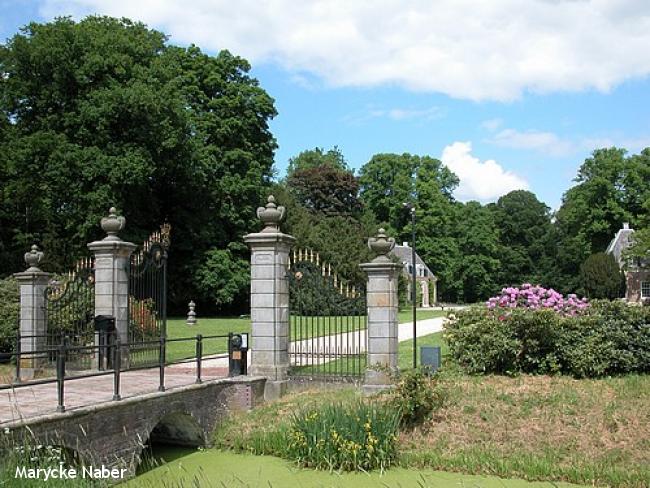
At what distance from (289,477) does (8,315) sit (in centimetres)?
1054

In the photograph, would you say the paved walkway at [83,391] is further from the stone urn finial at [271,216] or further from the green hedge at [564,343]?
the green hedge at [564,343]

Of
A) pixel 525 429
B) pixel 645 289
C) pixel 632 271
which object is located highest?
pixel 632 271

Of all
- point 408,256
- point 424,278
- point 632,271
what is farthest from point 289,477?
point 408,256

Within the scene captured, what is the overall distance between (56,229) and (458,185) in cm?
4520

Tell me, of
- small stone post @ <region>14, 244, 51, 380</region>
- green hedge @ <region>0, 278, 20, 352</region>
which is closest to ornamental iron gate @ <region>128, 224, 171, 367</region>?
small stone post @ <region>14, 244, 51, 380</region>

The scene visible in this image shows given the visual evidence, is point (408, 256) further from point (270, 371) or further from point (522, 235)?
point (270, 371)

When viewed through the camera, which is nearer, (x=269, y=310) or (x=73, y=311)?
(x=269, y=310)

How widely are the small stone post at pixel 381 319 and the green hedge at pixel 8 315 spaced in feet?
30.4

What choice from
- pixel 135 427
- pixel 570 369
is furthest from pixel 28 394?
pixel 570 369

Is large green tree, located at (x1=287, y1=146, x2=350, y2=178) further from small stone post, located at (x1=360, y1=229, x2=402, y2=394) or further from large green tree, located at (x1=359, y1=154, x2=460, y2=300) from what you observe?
small stone post, located at (x1=360, y1=229, x2=402, y2=394)

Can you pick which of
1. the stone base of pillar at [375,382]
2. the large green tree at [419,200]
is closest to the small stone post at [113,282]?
the stone base of pillar at [375,382]

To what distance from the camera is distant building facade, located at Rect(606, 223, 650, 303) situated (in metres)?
51.6

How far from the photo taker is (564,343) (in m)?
12.7

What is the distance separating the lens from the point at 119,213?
28859mm
